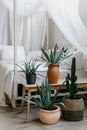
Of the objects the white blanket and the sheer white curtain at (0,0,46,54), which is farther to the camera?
the sheer white curtain at (0,0,46,54)

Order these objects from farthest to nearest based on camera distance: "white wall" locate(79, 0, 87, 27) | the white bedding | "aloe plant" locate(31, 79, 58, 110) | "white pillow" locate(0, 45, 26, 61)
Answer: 1. "white pillow" locate(0, 45, 26, 61)
2. "white wall" locate(79, 0, 87, 27)
3. the white bedding
4. "aloe plant" locate(31, 79, 58, 110)

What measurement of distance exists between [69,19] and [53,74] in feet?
2.79

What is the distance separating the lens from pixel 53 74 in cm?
394

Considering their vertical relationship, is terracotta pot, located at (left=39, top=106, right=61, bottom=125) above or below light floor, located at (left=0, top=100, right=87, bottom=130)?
above

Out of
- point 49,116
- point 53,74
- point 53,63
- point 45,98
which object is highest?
point 53,63

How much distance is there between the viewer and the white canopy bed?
4059mm

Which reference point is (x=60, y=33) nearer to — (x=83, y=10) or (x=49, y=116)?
(x=83, y=10)

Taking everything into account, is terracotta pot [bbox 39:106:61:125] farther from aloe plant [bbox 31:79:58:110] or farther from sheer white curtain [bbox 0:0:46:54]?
sheer white curtain [bbox 0:0:46:54]

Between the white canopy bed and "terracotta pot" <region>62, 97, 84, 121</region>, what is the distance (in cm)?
75

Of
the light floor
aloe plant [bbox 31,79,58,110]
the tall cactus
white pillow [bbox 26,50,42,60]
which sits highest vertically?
white pillow [bbox 26,50,42,60]

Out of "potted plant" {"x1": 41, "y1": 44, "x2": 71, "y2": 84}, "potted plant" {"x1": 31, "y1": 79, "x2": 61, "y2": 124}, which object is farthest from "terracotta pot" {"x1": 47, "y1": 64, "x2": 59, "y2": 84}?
"potted plant" {"x1": 31, "y1": 79, "x2": 61, "y2": 124}

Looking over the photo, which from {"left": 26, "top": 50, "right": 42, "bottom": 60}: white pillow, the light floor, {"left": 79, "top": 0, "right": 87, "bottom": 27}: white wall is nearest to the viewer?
the light floor

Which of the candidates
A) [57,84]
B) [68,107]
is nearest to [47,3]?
[57,84]

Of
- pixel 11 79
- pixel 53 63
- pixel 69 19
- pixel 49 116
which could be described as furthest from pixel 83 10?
pixel 49 116
